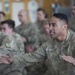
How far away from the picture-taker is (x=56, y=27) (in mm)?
3225

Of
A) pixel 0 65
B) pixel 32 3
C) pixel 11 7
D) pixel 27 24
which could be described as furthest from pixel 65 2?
pixel 0 65

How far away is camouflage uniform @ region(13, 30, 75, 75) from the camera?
3.13 m

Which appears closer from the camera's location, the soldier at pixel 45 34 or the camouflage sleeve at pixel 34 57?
the camouflage sleeve at pixel 34 57

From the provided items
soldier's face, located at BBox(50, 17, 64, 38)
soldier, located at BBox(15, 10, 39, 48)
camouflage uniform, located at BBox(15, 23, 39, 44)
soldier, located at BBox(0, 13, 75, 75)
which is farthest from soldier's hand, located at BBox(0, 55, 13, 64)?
camouflage uniform, located at BBox(15, 23, 39, 44)

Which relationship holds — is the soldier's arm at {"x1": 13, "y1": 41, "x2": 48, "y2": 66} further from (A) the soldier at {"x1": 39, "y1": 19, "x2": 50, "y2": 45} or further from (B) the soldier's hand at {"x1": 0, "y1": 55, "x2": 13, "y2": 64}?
(A) the soldier at {"x1": 39, "y1": 19, "x2": 50, "y2": 45}

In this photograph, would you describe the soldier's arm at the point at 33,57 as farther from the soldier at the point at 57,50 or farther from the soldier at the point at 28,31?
the soldier at the point at 28,31

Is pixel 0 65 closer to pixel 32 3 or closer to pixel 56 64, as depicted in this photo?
pixel 56 64

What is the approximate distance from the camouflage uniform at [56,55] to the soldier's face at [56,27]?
0.35 feet

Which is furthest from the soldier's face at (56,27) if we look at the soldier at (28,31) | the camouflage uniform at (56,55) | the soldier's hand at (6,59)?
the soldier at (28,31)

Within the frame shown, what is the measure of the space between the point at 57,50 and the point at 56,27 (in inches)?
10.8

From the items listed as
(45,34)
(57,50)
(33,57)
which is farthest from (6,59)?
(45,34)

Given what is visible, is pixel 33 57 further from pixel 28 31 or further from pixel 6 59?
pixel 28 31

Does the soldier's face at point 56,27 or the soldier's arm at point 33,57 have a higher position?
the soldier's face at point 56,27

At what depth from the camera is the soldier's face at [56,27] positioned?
3.19 meters
